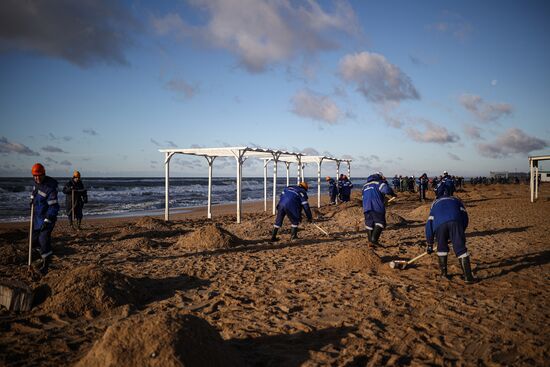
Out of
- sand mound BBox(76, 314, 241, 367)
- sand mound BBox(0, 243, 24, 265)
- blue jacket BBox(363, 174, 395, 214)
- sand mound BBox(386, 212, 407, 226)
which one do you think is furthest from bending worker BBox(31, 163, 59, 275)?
sand mound BBox(386, 212, 407, 226)

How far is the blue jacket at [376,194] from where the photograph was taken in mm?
8048

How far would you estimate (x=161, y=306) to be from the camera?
4.82 meters

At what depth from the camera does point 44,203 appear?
6207 mm

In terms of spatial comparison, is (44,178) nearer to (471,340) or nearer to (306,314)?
(306,314)

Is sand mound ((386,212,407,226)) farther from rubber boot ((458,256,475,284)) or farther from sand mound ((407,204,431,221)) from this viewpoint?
rubber boot ((458,256,475,284))

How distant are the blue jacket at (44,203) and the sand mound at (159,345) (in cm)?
432

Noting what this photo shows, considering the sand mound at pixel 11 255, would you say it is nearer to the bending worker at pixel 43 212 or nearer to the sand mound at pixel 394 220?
the bending worker at pixel 43 212

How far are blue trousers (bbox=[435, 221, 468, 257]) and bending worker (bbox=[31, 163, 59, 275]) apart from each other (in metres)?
6.92

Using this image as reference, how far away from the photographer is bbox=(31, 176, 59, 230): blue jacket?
613 cm

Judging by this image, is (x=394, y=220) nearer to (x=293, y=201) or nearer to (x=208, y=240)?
(x=293, y=201)

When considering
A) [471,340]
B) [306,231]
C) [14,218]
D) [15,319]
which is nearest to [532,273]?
[471,340]

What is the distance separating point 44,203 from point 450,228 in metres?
7.33

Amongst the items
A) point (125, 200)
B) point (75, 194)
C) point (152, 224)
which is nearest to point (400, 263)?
point (152, 224)

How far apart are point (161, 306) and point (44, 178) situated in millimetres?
3705
